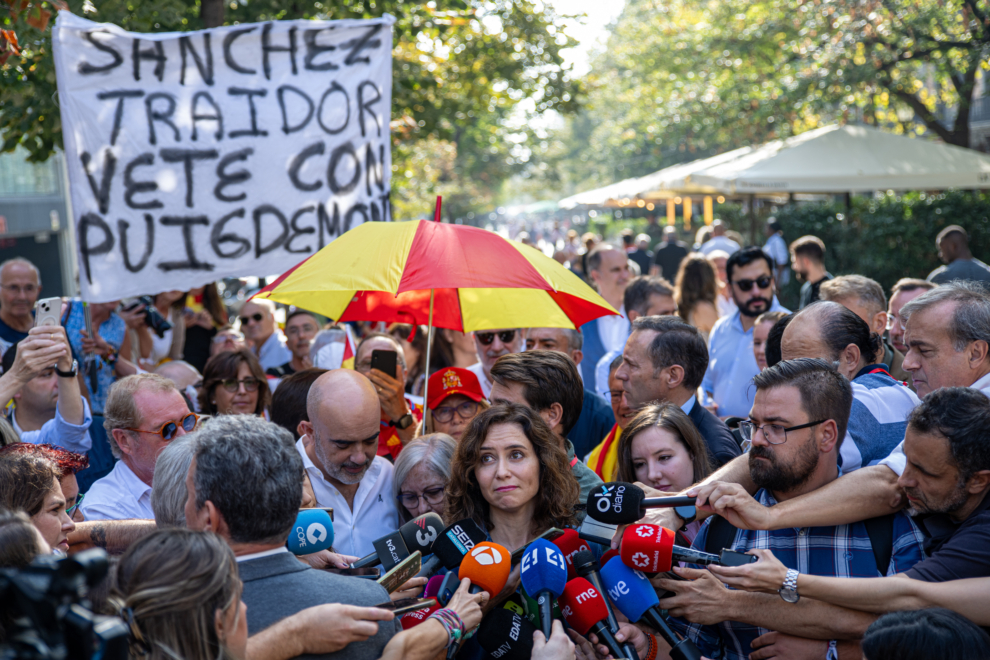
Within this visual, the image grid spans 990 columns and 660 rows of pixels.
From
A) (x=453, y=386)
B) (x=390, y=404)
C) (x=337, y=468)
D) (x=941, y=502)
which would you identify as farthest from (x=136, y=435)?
(x=941, y=502)

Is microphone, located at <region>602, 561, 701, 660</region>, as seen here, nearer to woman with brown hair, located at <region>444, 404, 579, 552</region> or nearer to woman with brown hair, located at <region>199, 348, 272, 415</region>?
woman with brown hair, located at <region>444, 404, 579, 552</region>

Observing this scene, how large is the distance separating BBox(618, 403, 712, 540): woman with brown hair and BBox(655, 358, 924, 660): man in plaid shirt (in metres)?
0.53

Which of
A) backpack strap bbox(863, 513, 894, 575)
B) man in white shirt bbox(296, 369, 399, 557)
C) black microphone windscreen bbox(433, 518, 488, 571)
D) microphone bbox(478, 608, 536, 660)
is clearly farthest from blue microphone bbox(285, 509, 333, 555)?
backpack strap bbox(863, 513, 894, 575)

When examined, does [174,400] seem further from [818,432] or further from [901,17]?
[901,17]

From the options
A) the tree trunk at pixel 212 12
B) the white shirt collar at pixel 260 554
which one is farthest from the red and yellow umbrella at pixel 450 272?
the tree trunk at pixel 212 12

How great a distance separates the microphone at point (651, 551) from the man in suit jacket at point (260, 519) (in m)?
0.82

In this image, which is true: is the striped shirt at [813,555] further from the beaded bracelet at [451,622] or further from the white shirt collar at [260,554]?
the white shirt collar at [260,554]

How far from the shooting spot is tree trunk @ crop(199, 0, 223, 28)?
8.24m

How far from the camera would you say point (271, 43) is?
615 centimetres

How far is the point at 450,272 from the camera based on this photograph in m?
4.17

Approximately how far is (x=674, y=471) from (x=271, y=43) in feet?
14.0

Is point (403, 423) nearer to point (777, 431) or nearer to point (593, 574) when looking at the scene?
point (593, 574)

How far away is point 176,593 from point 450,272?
2344 millimetres

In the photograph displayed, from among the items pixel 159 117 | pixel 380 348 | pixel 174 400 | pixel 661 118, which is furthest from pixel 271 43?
pixel 661 118
